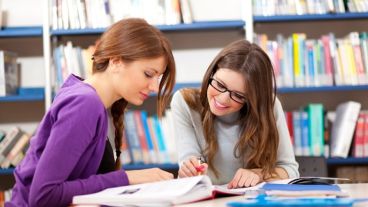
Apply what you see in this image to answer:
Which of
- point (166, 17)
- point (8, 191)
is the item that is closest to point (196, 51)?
point (166, 17)

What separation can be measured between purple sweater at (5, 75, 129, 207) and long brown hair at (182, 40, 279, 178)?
2.02ft

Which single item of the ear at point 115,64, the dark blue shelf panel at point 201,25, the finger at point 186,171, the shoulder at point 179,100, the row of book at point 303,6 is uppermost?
the row of book at point 303,6

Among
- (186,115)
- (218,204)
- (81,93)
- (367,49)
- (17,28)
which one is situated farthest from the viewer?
(17,28)

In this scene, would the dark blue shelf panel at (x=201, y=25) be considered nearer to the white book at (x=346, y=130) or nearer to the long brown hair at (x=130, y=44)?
the white book at (x=346, y=130)

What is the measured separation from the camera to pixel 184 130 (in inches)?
83.3

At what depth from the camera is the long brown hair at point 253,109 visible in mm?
1964

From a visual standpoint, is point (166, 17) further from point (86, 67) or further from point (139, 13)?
point (86, 67)

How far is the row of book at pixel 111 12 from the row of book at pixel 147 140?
504 mm

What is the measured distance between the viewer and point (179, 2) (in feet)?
10.3

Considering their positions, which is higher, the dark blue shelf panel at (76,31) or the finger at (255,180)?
the dark blue shelf panel at (76,31)

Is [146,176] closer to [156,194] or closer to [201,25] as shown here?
[156,194]

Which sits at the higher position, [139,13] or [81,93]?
[139,13]

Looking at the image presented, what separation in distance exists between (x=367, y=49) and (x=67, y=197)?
220cm

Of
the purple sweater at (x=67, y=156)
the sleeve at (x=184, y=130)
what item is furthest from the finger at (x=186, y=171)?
the purple sweater at (x=67, y=156)
